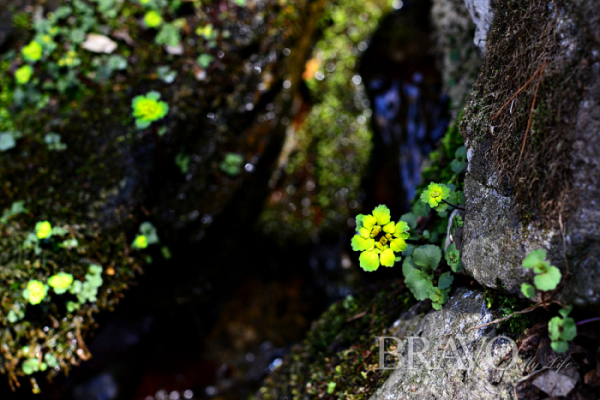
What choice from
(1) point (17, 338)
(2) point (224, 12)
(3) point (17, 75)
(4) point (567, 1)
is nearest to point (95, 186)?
(1) point (17, 338)

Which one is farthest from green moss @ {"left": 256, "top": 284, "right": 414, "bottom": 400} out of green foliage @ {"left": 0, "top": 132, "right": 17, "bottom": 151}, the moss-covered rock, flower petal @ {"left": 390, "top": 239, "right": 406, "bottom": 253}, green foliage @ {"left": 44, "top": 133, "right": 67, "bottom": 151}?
green foliage @ {"left": 0, "top": 132, "right": 17, "bottom": 151}

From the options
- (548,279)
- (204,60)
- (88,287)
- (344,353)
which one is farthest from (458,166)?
(88,287)

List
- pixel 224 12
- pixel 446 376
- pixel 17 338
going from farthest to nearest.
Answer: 1. pixel 224 12
2. pixel 17 338
3. pixel 446 376

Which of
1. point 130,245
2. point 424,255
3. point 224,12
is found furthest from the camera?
point 224,12

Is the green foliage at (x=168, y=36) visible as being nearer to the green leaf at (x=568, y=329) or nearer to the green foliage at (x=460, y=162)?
the green foliage at (x=460, y=162)

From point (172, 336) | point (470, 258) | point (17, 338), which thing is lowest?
point (172, 336)

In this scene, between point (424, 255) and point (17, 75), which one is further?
point (17, 75)

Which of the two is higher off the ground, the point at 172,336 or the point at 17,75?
the point at 17,75

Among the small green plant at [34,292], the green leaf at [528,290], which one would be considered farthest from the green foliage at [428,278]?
the small green plant at [34,292]

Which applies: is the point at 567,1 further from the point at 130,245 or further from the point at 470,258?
the point at 130,245
